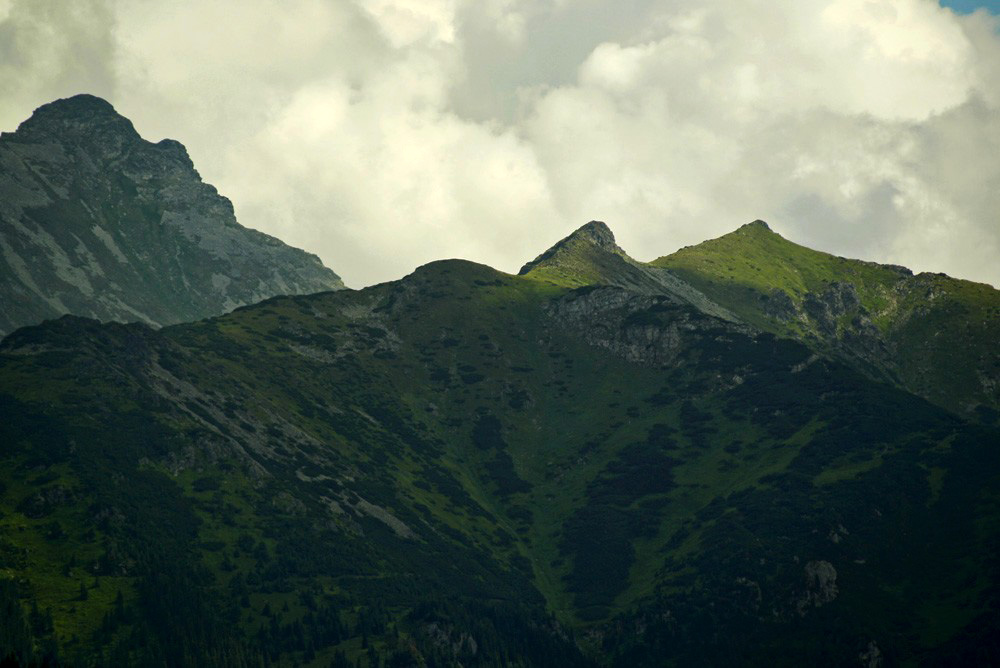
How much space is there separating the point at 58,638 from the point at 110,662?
37.4 feet

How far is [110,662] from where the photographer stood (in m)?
198

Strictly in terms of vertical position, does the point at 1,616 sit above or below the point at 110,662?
above

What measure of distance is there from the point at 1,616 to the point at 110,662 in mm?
22735

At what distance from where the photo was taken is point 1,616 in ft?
635

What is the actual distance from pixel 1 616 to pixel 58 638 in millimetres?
11594

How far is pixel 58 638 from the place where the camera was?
197250 millimetres
